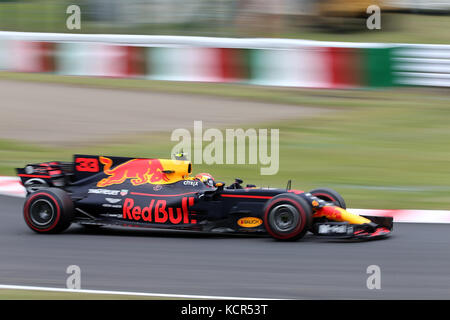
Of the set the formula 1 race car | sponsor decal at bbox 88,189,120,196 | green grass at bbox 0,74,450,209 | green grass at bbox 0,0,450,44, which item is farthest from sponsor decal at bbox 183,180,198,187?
green grass at bbox 0,0,450,44

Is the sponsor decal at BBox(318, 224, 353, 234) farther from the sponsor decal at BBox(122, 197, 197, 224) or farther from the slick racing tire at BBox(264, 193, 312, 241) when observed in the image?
the sponsor decal at BBox(122, 197, 197, 224)

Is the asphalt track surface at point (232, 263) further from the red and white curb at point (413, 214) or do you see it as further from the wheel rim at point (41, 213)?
the red and white curb at point (413, 214)

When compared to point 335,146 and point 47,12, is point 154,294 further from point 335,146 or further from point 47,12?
point 47,12

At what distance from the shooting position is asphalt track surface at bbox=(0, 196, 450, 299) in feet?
21.1

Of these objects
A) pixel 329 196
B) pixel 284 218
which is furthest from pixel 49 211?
pixel 329 196

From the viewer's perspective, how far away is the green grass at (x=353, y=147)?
1098 centimetres

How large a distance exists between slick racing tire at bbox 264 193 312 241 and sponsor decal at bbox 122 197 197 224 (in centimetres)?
80

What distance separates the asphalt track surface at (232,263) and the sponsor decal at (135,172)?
0.55m

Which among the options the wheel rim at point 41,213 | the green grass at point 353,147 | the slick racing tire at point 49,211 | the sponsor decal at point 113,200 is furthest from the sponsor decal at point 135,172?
the green grass at point 353,147

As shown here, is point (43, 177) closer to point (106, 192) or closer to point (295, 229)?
point (106, 192)

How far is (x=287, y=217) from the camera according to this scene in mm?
7742

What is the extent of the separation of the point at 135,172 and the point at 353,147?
17.9ft

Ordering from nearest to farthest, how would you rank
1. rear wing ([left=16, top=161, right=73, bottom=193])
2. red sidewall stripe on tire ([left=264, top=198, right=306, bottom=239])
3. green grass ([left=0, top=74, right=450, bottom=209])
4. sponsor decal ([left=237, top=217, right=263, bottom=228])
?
red sidewall stripe on tire ([left=264, top=198, right=306, bottom=239]) → sponsor decal ([left=237, top=217, right=263, bottom=228]) → rear wing ([left=16, top=161, right=73, bottom=193]) → green grass ([left=0, top=74, right=450, bottom=209])

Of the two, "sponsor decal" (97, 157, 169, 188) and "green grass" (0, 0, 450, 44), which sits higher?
"green grass" (0, 0, 450, 44)
